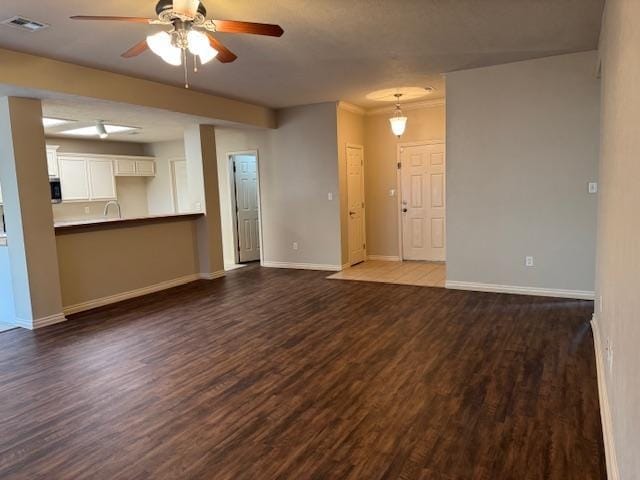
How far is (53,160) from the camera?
25.1 ft

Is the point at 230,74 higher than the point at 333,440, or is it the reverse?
the point at 230,74

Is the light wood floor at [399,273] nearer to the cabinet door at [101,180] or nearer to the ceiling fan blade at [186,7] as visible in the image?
the ceiling fan blade at [186,7]

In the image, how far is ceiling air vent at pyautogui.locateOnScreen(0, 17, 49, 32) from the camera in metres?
3.20

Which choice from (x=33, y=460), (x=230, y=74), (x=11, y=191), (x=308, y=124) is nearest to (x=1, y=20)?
(x=11, y=191)

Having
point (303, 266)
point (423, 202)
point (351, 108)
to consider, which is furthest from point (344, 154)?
point (303, 266)

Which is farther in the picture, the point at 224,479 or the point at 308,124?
the point at 308,124

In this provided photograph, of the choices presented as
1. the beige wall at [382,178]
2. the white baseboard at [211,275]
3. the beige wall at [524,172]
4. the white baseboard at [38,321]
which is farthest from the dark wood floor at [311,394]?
the beige wall at [382,178]

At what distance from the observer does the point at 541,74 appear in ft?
15.6

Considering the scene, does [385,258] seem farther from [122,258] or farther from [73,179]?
[73,179]

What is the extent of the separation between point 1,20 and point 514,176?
491 cm

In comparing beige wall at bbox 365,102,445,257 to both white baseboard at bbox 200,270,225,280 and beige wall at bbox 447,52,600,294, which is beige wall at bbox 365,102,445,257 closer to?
beige wall at bbox 447,52,600,294

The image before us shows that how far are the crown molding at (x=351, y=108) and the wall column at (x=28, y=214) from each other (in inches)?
158

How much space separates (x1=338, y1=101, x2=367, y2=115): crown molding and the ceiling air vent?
4.17m

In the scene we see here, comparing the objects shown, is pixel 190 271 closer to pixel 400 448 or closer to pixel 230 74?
pixel 230 74
